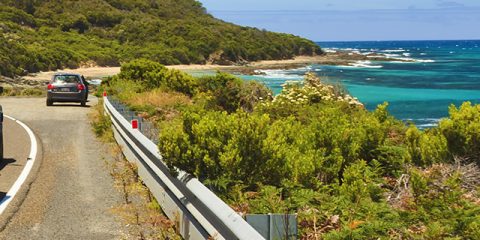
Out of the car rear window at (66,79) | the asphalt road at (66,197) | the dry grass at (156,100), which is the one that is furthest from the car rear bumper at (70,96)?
the asphalt road at (66,197)

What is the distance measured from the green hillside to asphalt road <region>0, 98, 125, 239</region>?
54.0 metres

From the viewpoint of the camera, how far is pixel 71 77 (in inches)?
1074

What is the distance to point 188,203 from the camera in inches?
234

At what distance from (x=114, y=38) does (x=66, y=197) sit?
100 metres

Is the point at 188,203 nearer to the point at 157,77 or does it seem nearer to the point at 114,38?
the point at 157,77

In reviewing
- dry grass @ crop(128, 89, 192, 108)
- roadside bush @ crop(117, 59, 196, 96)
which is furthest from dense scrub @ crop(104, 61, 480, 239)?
roadside bush @ crop(117, 59, 196, 96)

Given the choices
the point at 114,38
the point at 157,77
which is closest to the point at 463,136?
the point at 157,77

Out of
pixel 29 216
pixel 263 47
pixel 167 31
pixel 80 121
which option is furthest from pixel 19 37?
pixel 29 216

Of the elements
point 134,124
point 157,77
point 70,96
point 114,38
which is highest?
point 114,38

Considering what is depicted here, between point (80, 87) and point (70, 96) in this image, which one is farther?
point (80, 87)

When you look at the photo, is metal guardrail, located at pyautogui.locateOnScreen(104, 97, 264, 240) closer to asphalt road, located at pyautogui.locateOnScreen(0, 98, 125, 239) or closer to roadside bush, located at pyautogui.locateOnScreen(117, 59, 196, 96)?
asphalt road, located at pyautogui.locateOnScreen(0, 98, 125, 239)

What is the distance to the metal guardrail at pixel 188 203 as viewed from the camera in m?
4.59

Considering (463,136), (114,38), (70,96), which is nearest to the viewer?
(463,136)

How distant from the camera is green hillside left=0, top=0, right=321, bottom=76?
259 ft
